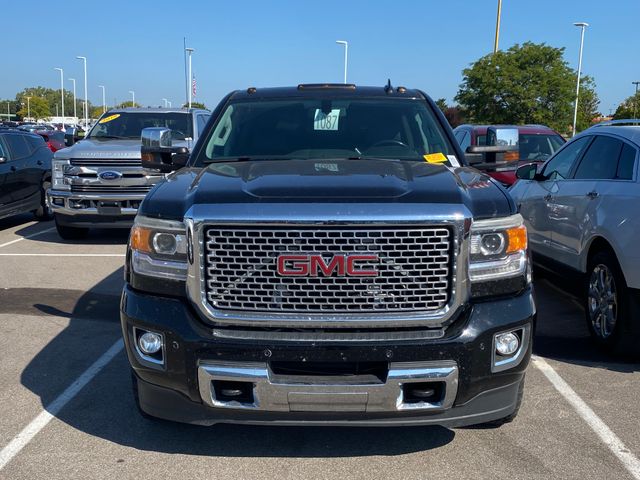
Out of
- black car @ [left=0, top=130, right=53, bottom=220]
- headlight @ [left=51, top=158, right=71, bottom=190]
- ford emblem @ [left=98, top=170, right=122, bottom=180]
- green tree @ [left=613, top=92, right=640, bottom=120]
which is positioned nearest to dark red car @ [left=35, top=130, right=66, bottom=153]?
black car @ [left=0, top=130, right=53, bottom=220]

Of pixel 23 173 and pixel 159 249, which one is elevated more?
pixel 159 249

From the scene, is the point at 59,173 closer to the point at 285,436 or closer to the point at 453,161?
the point at 453,161

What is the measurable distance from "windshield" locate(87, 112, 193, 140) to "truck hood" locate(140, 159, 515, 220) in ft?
24.7

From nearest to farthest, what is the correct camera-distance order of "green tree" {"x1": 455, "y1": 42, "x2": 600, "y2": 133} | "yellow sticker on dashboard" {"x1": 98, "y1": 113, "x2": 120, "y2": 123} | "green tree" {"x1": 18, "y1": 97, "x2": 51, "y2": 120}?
"yellow sticker on dashboard" {"x1": 98, "y1": 113, "x2": 120, "y2": 123}, "green tree" {"x1": 455, "y1": 42, "x2": 600, "y2": 133}, "green tree" {"x1": 18, "y1": 97, "x2": 51, "y2": 120}

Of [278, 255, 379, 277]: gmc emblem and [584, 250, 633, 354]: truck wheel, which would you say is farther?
[584, 250, 633, 354]: truck wheel

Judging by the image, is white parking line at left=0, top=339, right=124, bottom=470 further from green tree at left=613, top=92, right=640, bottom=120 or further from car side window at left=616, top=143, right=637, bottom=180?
green tree at left=613, top=92, right=640, bottom=120

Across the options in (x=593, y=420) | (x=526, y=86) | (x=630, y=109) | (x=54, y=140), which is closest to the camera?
(x=593, y=420)

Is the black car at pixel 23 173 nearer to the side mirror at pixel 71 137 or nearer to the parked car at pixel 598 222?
the side mirror at pixel 71 137

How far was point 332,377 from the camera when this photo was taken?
3.21 metres

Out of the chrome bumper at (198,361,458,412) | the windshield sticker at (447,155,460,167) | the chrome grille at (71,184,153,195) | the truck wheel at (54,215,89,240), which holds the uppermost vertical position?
the windshield sticker at (447,155,460,167)

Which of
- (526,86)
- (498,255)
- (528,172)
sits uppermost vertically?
(526,86)

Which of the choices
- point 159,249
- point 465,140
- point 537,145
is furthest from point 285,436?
point 465,140

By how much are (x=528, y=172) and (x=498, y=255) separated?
4153 millimetres

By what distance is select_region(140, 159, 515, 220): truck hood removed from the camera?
127 inches
